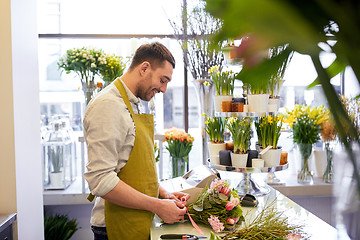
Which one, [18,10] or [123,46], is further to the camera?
[123,46]

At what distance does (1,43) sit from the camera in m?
2.06

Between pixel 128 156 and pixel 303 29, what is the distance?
1.59m

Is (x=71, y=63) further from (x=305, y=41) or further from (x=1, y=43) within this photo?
(x=305, y=41)

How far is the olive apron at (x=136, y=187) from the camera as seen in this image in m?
1.70

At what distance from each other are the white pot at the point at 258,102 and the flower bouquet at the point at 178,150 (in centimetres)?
103

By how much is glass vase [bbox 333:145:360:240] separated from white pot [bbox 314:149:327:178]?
3131 millimetres

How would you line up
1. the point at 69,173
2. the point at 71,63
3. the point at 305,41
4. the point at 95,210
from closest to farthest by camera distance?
1. the point at 305,41
2. the point at 95,210
3. the point at 71,63
4. the point at 69,173

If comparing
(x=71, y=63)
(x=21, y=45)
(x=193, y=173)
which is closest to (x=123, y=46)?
(x=71, y=63)

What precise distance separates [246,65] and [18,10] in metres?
2.36

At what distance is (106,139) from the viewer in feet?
5.09

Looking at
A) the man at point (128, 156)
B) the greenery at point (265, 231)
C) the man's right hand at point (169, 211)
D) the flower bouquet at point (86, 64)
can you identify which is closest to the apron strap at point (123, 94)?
the man at point (128, 156)

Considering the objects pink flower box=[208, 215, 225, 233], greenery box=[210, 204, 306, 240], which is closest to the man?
pink flower box=[208, 215, 225, 233]

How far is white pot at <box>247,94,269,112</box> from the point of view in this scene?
217 cm

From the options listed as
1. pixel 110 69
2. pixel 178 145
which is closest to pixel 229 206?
pixel 178 145
